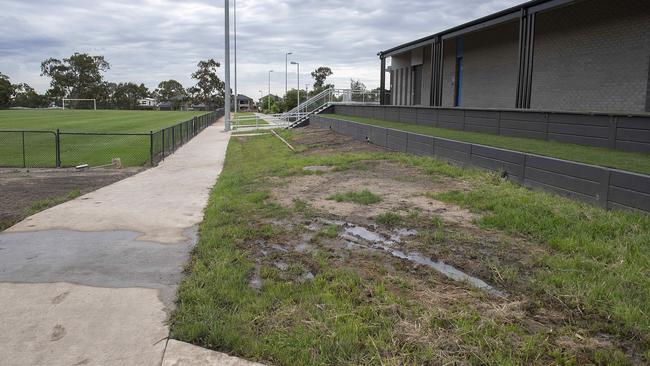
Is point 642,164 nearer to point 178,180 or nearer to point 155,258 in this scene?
point 155,258

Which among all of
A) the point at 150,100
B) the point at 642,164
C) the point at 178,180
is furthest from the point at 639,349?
the point at 150,100

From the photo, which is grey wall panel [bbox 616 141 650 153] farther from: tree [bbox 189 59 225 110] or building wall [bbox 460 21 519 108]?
tree [bbox 189 59 225 110]

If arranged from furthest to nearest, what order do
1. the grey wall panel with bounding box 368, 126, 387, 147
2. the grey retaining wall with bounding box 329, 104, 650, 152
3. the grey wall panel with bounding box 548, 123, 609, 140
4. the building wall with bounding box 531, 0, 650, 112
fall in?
the grey wall panel with bounding box 368, 126, 387, 147, the building wall with bounding box 531, 0, 650, 112, the grey wall panel with bounding box 548, 123, 609, 140, the grey retaining wall with bounding box 329, 104, 650, 152

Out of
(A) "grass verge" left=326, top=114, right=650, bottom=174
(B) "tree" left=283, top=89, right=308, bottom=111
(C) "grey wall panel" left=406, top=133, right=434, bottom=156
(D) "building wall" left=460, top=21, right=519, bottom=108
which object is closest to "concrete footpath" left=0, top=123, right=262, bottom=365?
(C) "grey wall panel" left=406, top=133, right=434, bottom=156

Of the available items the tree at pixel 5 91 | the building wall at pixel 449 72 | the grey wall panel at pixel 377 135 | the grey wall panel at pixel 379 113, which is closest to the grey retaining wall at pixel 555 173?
the grey wall panel at pixel 377 135

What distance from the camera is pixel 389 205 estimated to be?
8695mm

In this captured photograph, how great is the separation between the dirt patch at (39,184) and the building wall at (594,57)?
13.8m

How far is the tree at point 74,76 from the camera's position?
410ft

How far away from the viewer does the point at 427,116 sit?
20.3 m

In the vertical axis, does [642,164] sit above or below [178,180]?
above

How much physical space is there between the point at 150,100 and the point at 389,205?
494 ft

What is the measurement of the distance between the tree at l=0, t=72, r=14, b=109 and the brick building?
111m

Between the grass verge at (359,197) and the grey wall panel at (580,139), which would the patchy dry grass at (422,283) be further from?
the grey wall panel at (580,139)

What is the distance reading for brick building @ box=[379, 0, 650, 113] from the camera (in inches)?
583
